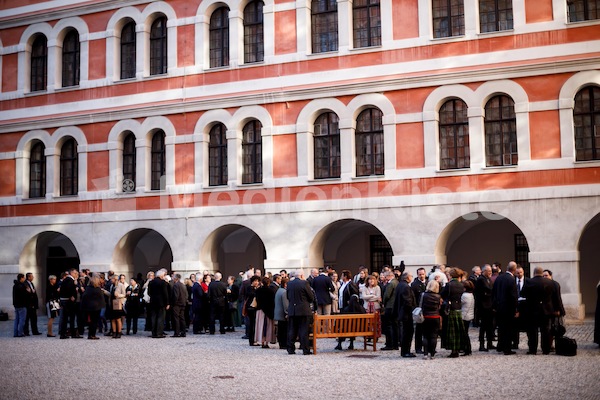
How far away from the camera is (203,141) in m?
28.1

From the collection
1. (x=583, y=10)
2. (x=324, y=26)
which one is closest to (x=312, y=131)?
(x=324, y=26)

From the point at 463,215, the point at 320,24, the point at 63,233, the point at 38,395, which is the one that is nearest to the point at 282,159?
the point at 320,24

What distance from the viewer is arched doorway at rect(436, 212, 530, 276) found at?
28094 millimetres

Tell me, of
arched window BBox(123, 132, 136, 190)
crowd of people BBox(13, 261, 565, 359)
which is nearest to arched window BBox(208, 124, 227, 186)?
arched window BBox(123, 132, 136, 190)

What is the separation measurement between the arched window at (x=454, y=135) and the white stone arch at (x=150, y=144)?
9899 mm

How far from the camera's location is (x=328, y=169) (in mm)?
26375

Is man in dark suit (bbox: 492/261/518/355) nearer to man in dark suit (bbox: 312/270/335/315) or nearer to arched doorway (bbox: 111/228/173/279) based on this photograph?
man in dark suit (bbox: 312/270/335/315)

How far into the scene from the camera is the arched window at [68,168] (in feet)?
101

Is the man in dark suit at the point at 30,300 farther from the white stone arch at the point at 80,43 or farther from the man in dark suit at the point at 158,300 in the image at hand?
the white stone arch at the point at 80,43

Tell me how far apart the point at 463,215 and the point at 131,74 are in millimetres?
14028

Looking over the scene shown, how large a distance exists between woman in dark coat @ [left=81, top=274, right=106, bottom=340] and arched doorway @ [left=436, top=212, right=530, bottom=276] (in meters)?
12.3

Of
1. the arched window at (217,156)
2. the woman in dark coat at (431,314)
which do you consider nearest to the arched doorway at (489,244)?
the arched window at (217,156)

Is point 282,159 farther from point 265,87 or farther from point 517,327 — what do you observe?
point 517,327

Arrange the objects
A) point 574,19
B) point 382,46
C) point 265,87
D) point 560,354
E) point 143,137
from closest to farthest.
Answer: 1. point 560,354
2. point 574,19
3. point 382,46
4. point 265,87
5. point 143,137
